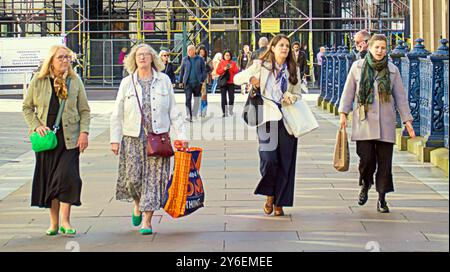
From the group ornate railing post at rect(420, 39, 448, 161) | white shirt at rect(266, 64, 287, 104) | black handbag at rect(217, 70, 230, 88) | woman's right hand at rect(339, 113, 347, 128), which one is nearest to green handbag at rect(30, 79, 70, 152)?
white shirt at rect(266, 64, 287, 104)

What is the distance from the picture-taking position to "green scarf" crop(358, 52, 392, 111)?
970 cm

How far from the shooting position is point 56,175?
8766mm

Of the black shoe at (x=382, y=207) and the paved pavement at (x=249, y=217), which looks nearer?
the paved pavement at (x=249, y=217)

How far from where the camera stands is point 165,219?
9734 mm

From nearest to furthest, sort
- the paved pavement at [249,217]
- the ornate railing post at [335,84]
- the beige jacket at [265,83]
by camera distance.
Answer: the paved pavement at [249,217] → the beige jacket at [265,83] → the ornate railing post at [335,84]

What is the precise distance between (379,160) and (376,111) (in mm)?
499

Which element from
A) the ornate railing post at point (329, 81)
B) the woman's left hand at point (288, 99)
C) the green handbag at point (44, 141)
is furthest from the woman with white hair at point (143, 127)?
the ornate railing post at point (329, 81)

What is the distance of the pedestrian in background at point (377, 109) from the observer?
9.70m

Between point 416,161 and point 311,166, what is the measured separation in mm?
1430

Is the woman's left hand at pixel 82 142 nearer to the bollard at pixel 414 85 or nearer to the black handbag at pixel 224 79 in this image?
the bollard at pixel 414 85

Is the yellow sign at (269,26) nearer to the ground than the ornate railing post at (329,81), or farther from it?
farther from it

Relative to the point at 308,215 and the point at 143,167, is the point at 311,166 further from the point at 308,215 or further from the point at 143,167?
the point at 143,167

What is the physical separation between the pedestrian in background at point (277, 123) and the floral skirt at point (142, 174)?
124 cm

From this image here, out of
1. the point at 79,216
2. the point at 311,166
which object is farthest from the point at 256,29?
the point at 79,216
